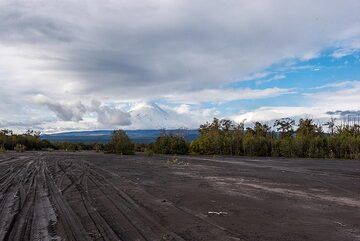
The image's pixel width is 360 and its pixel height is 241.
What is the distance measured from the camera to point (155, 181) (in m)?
19.0

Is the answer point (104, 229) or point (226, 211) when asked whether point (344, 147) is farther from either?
point (104, 229)

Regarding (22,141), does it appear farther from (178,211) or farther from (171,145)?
(178,211)

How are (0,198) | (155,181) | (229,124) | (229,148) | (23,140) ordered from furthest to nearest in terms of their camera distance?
(23,140)
(229,124)
(229,148)
(155,181)
(0,198)

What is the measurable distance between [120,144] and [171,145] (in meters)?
6.78

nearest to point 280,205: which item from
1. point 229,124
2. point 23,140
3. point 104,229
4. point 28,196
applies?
point 104,229

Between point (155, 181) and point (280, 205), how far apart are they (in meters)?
7.90

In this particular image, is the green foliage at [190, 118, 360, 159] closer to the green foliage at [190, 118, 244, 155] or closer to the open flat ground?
the green foliage at [190, 118, 244, 155]

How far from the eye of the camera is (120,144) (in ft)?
177

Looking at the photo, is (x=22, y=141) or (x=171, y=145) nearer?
(x=171, y=145)

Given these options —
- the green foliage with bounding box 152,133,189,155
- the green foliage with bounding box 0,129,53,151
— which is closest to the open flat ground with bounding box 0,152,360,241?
the green foliage with bounding box 152,133,189,155

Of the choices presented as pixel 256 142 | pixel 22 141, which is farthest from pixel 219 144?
pixel 22 141

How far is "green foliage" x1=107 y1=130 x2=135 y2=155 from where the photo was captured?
53.4 meters

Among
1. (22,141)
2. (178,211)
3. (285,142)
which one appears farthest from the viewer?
(22,141)

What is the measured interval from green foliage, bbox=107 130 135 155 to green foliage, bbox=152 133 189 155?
4.13 m
